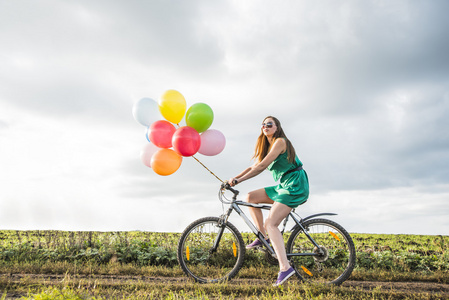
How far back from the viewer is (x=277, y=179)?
6102 millimetres

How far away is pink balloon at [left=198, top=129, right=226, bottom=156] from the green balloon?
0.55 ft

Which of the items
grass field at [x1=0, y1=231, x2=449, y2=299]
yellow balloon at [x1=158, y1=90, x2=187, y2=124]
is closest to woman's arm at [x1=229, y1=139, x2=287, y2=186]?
grass field at [x1=0, y1=231, x2=449, y2=299]

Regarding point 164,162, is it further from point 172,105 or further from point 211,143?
point 172,105

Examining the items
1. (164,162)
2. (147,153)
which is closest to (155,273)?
(164,162)

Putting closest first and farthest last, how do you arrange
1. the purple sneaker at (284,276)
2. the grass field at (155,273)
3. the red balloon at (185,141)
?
the grass field at (155,273)
the purple sneaker at (284,276)
the red balloon at (185,141)

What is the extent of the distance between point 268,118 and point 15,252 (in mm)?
6889

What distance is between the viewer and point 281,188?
6000mm

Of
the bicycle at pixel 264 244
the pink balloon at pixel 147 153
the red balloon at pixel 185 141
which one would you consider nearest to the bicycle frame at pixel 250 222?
the bicycle at pixel 264 244

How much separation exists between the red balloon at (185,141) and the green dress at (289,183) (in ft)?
4.95

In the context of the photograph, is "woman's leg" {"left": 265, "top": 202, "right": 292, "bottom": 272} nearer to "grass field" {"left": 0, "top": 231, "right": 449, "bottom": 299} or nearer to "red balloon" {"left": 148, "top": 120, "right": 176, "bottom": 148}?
"grass field" {"left": 0, "top": 231, "right": 449, "bottom": 299}

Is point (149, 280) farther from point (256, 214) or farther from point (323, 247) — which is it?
point (323, 247)

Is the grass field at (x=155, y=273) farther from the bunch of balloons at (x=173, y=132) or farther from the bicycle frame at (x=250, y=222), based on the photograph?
the bunch of balloons at (x=173, y=132)

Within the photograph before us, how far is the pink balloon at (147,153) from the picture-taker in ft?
24.0

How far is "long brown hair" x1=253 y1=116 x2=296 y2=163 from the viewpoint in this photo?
584 cm
